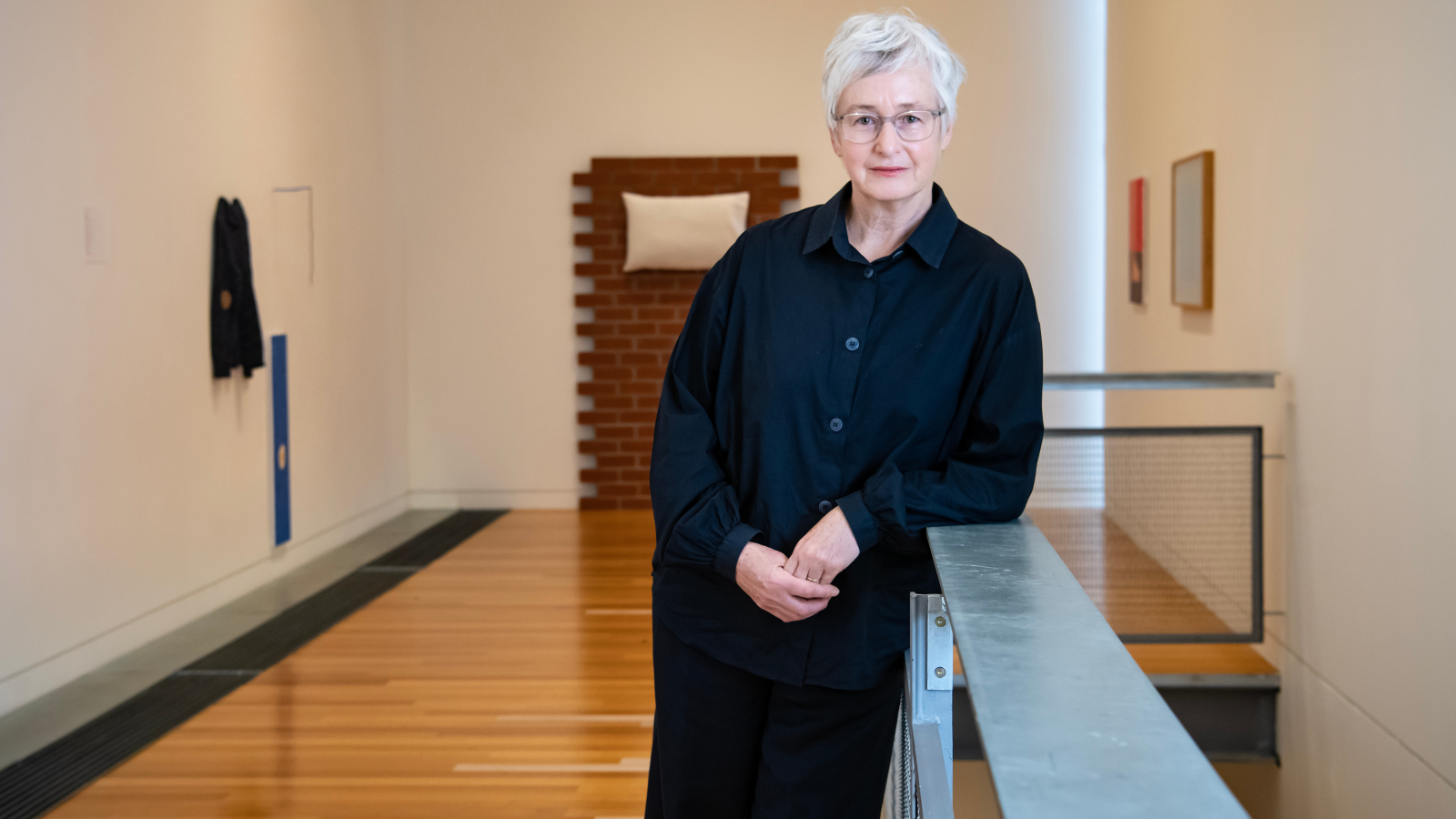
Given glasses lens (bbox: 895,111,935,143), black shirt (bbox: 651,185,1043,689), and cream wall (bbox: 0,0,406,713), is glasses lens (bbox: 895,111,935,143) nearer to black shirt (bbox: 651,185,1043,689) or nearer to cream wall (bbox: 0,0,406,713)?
black shirt (bbox: 651,185,1043,689)

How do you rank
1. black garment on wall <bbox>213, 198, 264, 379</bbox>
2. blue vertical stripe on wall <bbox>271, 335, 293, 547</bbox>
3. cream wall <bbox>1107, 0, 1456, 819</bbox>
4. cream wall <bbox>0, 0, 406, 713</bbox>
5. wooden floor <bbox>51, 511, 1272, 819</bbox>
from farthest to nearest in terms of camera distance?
blue vertical stripe on wall <bbox>271, 335, 293, 547</bbox>
black garment on wall <bbox>213, 198, 264, 379</bbox>
cream wall <bbox>0, 0, 406, 713</bbox>
wooden floor <bbox>51, 511, 1272, 819</bbox>
cream wall <bbox>1107, 0, 1456, 819</bbox>

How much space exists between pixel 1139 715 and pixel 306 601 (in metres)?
4.45

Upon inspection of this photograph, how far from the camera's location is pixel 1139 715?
2.40 feet

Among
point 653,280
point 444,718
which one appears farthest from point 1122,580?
point 653,280

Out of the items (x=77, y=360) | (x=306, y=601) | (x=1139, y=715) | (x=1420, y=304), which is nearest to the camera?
(x=1139, y=715)

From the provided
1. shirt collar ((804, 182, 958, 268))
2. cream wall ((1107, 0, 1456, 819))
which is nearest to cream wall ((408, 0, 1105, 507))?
cream wall ((1107, 0, 1456, 819))

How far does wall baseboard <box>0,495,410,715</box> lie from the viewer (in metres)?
3.47

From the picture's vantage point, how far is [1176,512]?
3500mm

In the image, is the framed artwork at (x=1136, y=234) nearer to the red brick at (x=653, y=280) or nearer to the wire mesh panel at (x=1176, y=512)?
the wire mesh panel at (x=1176, y=512)

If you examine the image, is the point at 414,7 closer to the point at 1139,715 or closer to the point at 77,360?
the point at 77,360

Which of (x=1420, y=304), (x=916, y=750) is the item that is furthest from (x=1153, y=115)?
(x=916, y=750)

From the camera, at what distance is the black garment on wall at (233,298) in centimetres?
461

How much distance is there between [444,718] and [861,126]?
2.58 m

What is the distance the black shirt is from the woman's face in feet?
0.15
